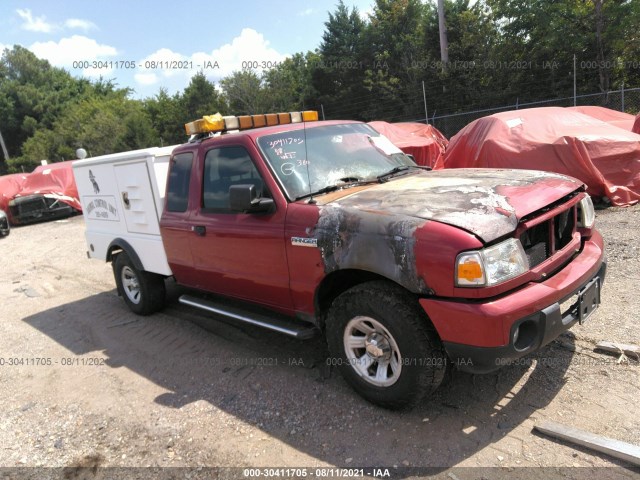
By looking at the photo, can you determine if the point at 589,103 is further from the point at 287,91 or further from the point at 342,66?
the point at 287,91

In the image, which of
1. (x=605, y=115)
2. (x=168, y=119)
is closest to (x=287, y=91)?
(x=168, y=119)

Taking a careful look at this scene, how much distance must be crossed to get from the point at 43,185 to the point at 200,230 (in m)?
15.7

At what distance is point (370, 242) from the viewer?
9.81 feet

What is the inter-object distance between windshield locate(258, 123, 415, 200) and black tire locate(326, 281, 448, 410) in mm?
1030

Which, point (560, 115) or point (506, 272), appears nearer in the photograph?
point (506, 272)

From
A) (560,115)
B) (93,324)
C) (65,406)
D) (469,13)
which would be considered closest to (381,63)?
(469,13)

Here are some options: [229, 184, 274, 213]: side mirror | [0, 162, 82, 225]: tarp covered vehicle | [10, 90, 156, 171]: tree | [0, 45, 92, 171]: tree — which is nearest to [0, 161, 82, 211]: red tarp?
[0, 162, 82, 225]: tarp covered vehicle

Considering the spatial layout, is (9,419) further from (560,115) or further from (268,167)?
(560,115)

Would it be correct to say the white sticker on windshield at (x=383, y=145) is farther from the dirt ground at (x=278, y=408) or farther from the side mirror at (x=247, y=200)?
the dirt ground at (x=278, y=408)

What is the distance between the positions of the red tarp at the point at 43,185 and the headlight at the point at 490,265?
1694 centimetres

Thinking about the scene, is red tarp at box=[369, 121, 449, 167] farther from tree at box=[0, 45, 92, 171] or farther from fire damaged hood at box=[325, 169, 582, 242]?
tree at box=[0, 45, 92, 171]

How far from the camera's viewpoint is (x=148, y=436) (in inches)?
136

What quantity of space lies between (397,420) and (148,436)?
1817 millimetres

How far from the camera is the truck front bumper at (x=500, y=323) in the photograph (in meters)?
2.64
